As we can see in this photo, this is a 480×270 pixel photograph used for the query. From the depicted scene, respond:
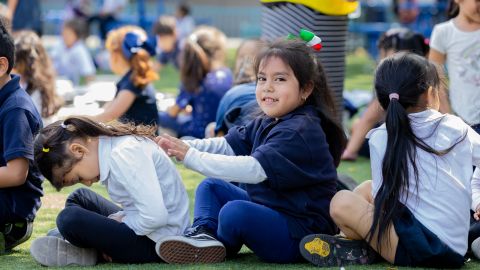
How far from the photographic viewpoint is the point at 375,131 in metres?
3.67

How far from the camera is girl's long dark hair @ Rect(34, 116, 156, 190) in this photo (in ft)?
11.9

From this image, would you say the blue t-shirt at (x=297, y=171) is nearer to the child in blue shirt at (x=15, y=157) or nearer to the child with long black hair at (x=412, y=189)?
the child with long black hair at (x=412, y=189)

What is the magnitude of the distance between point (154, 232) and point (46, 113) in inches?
103

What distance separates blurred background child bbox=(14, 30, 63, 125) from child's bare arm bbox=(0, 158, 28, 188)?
2009 mm

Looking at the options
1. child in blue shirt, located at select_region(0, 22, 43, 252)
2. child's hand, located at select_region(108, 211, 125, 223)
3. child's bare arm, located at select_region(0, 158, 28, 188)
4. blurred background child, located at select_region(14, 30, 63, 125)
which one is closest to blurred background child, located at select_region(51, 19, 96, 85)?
blurred background child, located at select_region(14, 30, 63, 125)

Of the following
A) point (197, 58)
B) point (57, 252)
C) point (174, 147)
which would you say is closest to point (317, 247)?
point (174, 147)

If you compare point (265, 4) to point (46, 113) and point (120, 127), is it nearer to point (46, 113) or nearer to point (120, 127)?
point (46, 113)

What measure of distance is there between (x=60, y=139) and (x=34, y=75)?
2.48 meters

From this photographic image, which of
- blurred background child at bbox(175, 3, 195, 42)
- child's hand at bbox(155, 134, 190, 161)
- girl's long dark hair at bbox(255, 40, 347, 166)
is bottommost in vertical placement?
blurred background child at bbox(175, 3, 195, 42)

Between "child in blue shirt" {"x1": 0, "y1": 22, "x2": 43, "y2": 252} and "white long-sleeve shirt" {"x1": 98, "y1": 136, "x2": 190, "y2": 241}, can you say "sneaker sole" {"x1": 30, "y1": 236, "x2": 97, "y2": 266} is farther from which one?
"child in blue shirt" {"x1": 0, "y1": 22, "x2": 43, "y2": 252}

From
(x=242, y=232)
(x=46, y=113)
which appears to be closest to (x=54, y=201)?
(x=46, y=113)

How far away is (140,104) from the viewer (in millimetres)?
6465

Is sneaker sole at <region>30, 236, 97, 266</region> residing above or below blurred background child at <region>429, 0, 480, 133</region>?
below

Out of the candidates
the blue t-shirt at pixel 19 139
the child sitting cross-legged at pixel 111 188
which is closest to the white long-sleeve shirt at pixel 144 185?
the child sitting cross-legged at pixel 111 188
